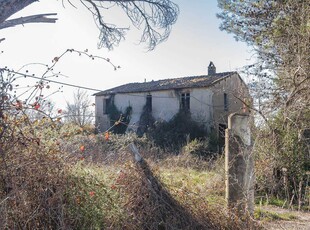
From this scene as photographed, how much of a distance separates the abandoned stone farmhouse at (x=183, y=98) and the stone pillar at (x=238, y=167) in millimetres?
15834

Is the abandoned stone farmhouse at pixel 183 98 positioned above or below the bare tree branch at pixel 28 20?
below

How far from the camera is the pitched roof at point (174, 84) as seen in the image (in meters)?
22.7

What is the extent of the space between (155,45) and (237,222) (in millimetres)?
6900

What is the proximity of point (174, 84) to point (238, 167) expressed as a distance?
802 inches

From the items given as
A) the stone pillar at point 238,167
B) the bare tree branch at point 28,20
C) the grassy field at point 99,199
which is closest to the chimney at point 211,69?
the bare tree branch at point 28,20

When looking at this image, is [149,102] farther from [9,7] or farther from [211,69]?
[9,7]

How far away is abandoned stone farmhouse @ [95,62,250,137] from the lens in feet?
72.7

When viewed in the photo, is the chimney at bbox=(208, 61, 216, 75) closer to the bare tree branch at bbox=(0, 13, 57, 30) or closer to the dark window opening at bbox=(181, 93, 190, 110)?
the dark window opening at bbox=(181, 93, 190, 110)

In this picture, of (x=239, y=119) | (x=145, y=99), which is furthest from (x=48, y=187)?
(x=145, y=99)

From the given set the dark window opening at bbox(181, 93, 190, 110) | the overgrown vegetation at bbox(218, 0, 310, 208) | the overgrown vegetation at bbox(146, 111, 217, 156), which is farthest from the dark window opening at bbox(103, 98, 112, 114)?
the overgrown vegetation at bbox(218, 0, 310, 208)

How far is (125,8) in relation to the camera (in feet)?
30.1

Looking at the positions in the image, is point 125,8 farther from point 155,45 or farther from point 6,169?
point 6,169

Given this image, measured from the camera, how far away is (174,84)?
24.4 meters

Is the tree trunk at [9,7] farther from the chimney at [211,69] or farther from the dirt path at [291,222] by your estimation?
the chimney at [211,69]
